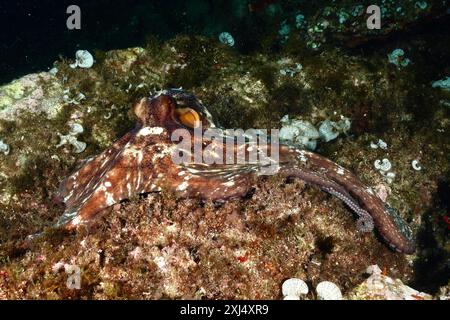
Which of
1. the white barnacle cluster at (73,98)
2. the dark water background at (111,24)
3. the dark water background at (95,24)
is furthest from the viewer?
the dark water background at (95,24)

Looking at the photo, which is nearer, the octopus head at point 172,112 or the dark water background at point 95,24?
the octopus head at point 172,112

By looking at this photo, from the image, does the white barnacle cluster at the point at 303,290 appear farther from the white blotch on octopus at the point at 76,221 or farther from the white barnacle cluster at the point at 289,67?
the white barnacle cluster at the point at 289,67

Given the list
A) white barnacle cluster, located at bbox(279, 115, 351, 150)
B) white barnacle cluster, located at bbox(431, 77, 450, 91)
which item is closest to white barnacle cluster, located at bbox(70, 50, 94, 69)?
white barnacle cluster, located at bbox(279, 115, 351, 150)

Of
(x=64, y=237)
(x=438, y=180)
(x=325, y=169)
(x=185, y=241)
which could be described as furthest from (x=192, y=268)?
(x=438, y=180)

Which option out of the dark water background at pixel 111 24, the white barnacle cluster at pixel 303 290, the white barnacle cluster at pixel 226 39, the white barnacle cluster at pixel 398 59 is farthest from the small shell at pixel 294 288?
the dark water background at pixel 111 24

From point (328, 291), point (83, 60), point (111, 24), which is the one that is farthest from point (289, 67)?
point (111, 24)
